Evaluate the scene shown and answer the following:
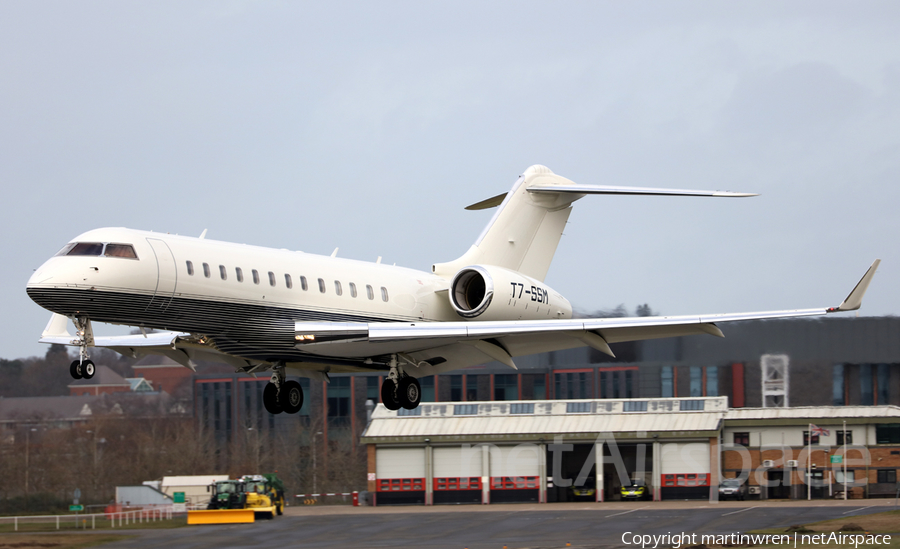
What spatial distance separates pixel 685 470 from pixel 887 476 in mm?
8174

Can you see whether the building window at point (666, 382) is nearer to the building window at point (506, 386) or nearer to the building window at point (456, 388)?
the building window at point (506, 386)

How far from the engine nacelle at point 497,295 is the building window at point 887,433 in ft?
80.9

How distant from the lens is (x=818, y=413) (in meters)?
44.8

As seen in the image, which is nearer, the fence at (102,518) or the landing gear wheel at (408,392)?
the landing gear wheel at (408,392)

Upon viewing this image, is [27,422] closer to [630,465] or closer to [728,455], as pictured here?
[630,465]

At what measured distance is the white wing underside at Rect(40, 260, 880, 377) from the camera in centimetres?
2142

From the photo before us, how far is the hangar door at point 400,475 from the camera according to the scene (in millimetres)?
47812

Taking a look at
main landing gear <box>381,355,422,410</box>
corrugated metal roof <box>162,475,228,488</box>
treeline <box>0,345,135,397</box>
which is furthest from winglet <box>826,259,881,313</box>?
treeline <box>0,345,135,397</box>

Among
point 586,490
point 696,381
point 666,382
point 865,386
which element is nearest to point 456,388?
point 586,490

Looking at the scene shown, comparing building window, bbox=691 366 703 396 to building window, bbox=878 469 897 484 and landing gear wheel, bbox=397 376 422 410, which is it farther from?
landing gear wheel, bbox=397 376 422 410

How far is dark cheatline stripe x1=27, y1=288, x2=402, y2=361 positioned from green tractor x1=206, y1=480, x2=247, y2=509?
72.0 ft

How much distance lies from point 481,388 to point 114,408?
75.8 ft

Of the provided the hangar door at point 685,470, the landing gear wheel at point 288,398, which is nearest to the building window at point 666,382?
the hangar door at point 685,470

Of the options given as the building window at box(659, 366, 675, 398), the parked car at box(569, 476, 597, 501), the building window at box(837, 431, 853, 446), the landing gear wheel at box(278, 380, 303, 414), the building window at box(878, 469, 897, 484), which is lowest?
the parked car at box(569, 476, 597, 501)
